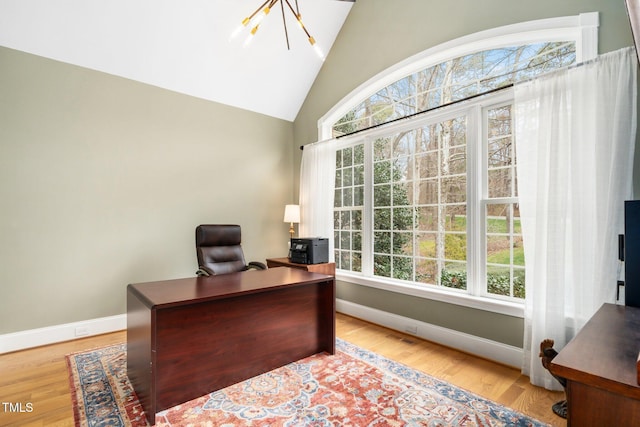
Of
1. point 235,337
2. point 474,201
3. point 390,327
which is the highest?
point 474,201

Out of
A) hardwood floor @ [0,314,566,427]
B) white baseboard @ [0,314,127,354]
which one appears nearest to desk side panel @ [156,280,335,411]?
hardwood floor @ [0,314,566,427]

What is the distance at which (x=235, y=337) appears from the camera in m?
2.14

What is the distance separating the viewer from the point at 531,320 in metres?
2.24

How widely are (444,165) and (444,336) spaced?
162 centimetres

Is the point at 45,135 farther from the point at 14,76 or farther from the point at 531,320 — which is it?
the point at 531,320

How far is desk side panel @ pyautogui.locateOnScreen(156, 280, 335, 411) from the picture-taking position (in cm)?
188

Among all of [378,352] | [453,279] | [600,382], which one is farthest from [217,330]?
[453,279]

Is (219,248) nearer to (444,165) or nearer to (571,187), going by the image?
(444,165)

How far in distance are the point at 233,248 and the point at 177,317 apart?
1.61 m

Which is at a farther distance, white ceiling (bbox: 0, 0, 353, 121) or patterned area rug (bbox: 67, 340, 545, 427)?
white ceiling (bbox: 0, 0, 353, 121)

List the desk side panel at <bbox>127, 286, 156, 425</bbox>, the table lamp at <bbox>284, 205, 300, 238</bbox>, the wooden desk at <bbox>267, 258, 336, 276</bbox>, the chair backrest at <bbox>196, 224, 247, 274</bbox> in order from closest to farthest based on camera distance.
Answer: the desk side panel at <bbox>127, 286, 156, 425</bbox> → the chair backrest at <bbox>196, 224, 247, 274</bbox> → the wooden desk at <bbox>267, 258, 336, 276</bbox> → the table lamp at <bbox>284, 205, 300, 238</bbox>

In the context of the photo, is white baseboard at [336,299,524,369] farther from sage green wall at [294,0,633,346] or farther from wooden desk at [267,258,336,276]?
wooden desk at [267,258,336,276]

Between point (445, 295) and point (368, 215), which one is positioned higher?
point (368, 215)

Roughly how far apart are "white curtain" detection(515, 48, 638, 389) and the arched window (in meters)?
0.26
